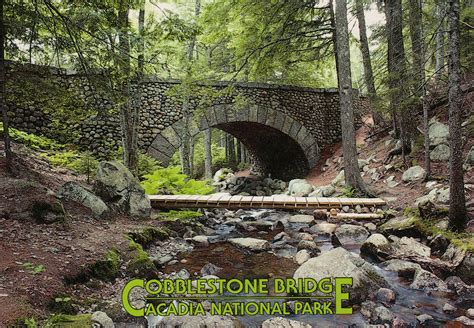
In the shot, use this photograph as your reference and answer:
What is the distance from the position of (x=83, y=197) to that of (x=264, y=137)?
1036cm

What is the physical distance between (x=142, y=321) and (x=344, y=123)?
6.72 meters

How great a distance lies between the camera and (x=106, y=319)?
2.38 meters

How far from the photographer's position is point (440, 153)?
7.39 metres

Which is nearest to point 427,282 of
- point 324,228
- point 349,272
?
point 349,272

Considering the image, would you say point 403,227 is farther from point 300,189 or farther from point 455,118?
point 300,189

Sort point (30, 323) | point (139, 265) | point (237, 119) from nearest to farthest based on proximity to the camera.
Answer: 1. point (30, 323)
2. point (139, 265)
3. point (237, 119)

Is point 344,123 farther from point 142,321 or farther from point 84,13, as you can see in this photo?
point 142,321

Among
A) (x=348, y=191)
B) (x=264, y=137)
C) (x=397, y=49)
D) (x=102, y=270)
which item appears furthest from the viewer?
(x=264, y=137)

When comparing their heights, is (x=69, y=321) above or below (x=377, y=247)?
above

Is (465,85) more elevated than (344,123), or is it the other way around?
(465,85)

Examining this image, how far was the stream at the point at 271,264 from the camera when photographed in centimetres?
299

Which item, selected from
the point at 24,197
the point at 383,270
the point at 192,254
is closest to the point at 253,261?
the point at 192,254

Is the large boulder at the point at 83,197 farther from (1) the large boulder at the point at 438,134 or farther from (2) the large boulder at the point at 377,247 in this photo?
(1) the large boulder at the point at 438,134

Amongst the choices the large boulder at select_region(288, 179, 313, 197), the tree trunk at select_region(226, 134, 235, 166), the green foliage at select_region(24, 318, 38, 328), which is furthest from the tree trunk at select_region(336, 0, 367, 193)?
the tree trunk at select_region(226, 134, 235, 166)
